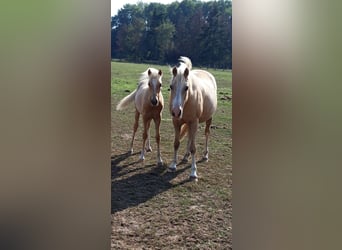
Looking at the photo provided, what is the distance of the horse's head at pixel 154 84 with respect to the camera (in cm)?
165

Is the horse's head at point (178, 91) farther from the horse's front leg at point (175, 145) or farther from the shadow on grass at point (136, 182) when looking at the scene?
the shadow on grass at point (136, 182)

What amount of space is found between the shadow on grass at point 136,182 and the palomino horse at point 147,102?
0.10 meters

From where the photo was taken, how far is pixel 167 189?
5.69 ft

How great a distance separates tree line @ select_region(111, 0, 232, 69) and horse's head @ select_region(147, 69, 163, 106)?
47cm

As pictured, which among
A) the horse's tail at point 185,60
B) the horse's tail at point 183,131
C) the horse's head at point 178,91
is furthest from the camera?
the horse's tail at point 183,131

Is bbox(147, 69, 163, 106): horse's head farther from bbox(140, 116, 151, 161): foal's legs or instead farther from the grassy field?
bbox(140, 116, 151, 161): foal's legs

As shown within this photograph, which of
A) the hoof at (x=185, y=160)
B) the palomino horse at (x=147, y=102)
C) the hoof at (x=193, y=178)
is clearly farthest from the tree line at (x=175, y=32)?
the hoof at (x=185, y=160)

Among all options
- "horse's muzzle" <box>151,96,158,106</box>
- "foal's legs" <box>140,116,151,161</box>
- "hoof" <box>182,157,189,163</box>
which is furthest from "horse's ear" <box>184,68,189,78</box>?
"hoof" <box>182,157,189,163</box>

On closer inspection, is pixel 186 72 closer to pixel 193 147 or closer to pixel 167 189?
pixel 193 147
